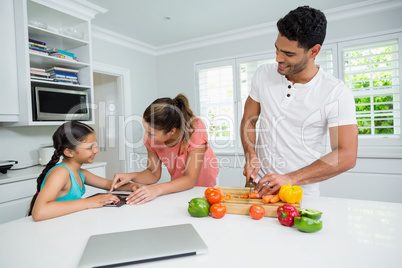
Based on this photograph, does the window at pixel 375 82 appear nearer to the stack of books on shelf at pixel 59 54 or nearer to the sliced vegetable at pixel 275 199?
the sliced vegetable at pixel 275 199

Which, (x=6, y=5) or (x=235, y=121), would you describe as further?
(x=235, y=121)

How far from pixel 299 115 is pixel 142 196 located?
3.18 feet

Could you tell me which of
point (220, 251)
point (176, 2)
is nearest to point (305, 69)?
point (220, 251)

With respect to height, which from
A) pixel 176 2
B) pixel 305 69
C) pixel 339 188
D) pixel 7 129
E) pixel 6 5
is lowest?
pixel 339 188

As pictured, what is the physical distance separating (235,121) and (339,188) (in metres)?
1.74

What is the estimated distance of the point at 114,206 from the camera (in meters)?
1.18

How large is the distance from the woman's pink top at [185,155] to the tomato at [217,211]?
1.93ft

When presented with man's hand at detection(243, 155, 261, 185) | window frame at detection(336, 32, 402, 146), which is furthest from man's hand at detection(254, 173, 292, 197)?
window frame at detection(336, 32, 402, 146)

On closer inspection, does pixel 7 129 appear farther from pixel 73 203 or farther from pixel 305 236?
pixel 305 236

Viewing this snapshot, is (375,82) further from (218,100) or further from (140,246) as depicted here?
(140,246)

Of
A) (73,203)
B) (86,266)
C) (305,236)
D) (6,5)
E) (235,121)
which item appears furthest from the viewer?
(235,121)

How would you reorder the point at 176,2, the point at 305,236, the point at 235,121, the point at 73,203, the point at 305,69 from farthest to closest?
the point at 235,121 < the point at 176,2 < the point at 305,69 < the point at 73,203 < the point at 305,236

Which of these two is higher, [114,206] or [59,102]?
[59,102]

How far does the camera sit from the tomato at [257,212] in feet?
3.12
